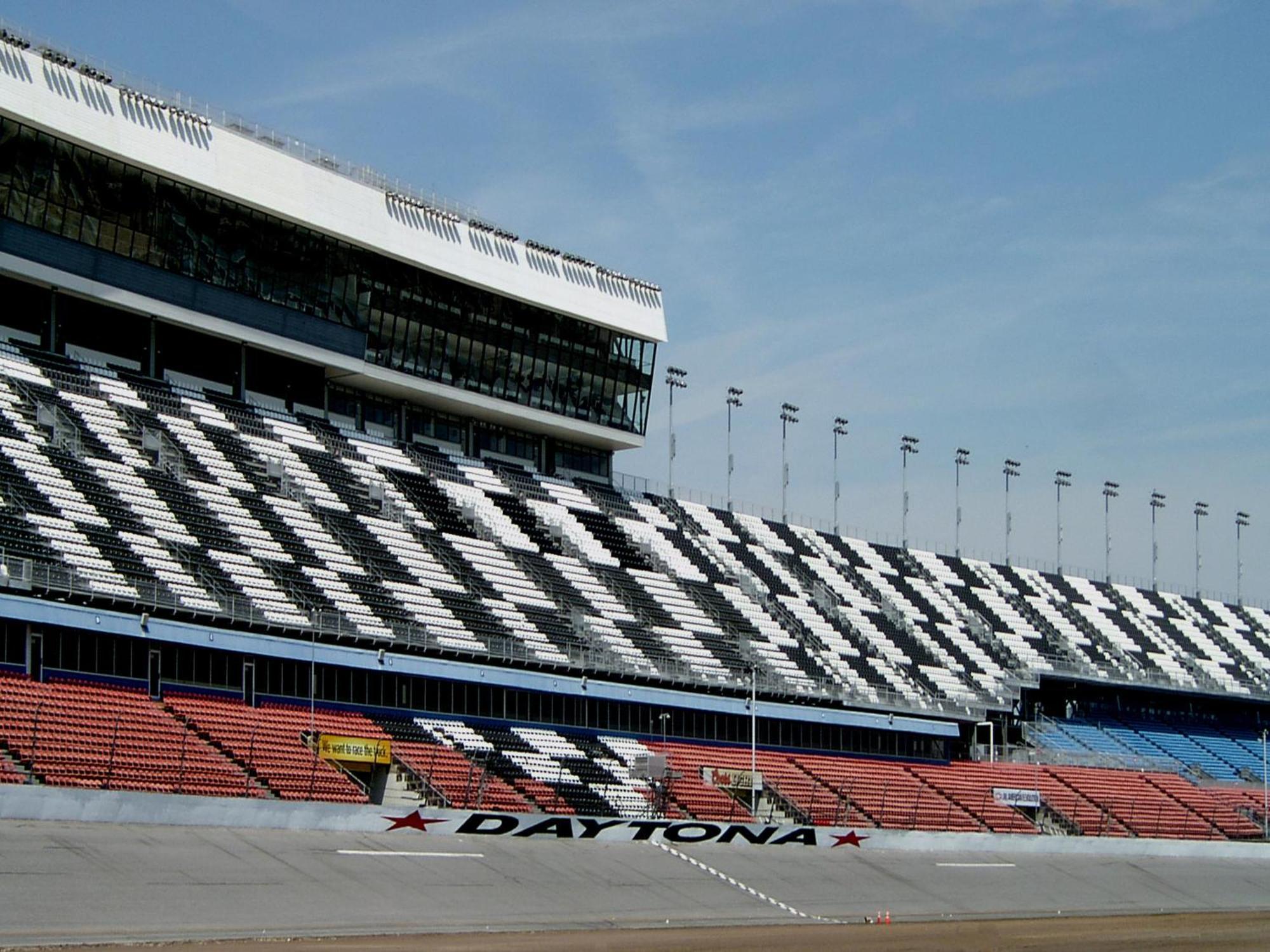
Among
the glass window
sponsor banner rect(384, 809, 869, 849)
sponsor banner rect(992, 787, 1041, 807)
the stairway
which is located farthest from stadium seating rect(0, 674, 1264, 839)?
the glass window

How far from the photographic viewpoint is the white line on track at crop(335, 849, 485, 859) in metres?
49.3

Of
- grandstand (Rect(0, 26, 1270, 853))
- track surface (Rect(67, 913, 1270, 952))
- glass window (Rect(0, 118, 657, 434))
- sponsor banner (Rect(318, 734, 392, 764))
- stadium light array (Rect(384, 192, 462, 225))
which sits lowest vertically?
track surface (Rect(67, 913, 1270, 952))

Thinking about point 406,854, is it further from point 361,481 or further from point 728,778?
point 361,481

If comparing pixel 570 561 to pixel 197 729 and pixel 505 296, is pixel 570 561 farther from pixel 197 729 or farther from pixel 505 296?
pixel 197 729

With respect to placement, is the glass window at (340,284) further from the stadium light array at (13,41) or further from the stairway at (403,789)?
the stairway at (403,789)

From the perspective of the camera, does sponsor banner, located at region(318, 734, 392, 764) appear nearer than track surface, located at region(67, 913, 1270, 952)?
No

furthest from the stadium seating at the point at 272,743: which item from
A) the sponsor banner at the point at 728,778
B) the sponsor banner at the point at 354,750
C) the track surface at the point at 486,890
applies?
the sponsor banner at the point at 728,778

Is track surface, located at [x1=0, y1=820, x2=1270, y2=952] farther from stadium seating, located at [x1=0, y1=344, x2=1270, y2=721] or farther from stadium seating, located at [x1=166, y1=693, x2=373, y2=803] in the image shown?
stadium seating, located at [x1=0, y1=344, x2=1270, y2=721]

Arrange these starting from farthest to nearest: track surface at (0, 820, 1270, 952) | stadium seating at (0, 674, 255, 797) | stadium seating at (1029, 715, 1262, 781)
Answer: stadium seating at (1029, 715, 1262, 781), stadium seating at (0, 674, 255, 797), track surface at (0, 820, 1270, 952)

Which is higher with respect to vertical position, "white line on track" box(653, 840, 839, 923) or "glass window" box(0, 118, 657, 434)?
"glass window" box(0, 118, 657, 434)

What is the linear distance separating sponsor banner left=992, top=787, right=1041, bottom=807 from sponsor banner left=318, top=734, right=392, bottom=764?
32.6 m

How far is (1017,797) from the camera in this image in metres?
81.7

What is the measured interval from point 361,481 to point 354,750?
20760 millimetres

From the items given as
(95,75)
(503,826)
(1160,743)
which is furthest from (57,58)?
(1160,743)
